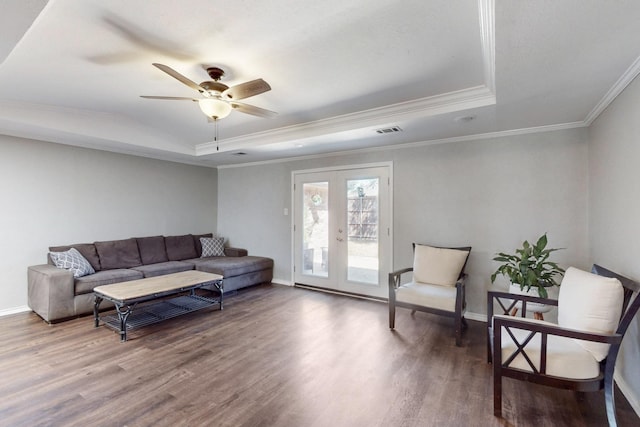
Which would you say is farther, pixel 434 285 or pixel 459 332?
pixel 434 285

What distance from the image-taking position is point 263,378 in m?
2.38

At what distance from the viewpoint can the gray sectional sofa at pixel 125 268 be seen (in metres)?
3.47

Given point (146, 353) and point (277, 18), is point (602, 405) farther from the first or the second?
point (146, 353)

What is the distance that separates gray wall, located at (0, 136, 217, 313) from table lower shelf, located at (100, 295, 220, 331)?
1456mm

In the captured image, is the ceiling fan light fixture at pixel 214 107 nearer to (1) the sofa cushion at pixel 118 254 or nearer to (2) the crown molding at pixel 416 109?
(2) the crown molding at pixel 416 109

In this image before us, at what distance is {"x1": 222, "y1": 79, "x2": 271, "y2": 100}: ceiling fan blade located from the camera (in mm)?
2287

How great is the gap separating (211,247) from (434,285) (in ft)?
13.3

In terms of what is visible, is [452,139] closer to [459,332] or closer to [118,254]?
[459,332]

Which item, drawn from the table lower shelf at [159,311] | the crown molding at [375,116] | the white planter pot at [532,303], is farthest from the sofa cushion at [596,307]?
the table lower shelf at [159,311]

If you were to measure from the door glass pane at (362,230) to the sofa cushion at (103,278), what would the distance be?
10.4 ft

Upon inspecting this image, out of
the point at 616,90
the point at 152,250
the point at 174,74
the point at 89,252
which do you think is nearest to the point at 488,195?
the point at 616,90

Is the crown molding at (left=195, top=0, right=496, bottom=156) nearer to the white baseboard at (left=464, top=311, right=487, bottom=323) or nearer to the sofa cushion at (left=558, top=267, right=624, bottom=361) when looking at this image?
the sofa cushion at (left=558, top=267, right=624, bottom=361)

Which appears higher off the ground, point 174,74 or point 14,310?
point 174,74

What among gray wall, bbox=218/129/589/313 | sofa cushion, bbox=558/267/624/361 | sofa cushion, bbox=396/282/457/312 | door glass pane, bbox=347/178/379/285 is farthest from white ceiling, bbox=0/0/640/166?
sofa cushion, bbox=396/282/457/312
